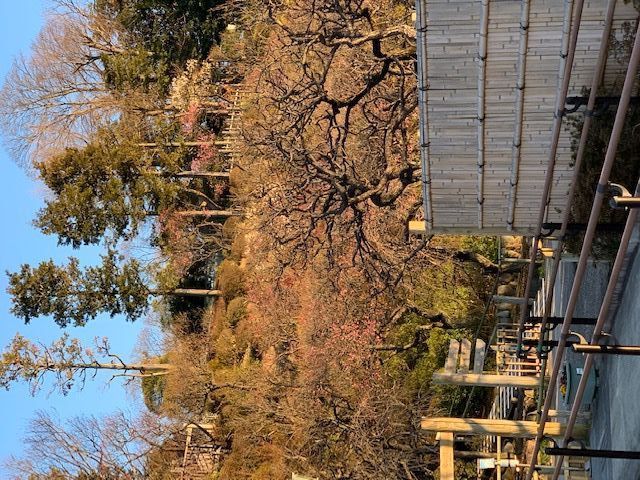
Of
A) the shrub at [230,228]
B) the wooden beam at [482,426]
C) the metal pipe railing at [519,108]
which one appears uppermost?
the metal pipe railing at [519,108]

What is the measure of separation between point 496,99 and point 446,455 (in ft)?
15.5

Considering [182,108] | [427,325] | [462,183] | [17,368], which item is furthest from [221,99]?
[462,183]

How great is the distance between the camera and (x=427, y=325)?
17891mm

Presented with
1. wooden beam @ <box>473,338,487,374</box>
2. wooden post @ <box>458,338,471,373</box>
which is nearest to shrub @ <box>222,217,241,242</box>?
wooden beam @ <box>473,338,487,374</box>

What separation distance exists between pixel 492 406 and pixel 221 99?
1451cm

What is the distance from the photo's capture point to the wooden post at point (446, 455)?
1044 cm

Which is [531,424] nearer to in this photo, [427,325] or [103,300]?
[427,325]

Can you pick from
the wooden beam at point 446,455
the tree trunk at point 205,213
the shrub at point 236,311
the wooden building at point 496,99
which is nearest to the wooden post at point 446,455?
the wooden beam at point 446,455

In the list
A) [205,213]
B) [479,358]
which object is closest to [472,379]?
[479,358]

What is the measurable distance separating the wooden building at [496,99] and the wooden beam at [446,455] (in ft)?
9.21

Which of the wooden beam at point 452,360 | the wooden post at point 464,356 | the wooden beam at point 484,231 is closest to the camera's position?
the wooden beam at point 484,231

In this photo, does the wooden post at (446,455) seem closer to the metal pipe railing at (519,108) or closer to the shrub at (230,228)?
the metal pipe railing at (519,108)

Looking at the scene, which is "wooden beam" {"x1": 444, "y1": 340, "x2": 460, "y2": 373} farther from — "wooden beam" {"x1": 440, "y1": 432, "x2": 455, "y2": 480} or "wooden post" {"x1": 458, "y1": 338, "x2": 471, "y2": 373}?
"wooden beam" {"x1": 440, "y1": 432, "x2": 455, "y2": 480}

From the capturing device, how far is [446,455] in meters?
10.5
